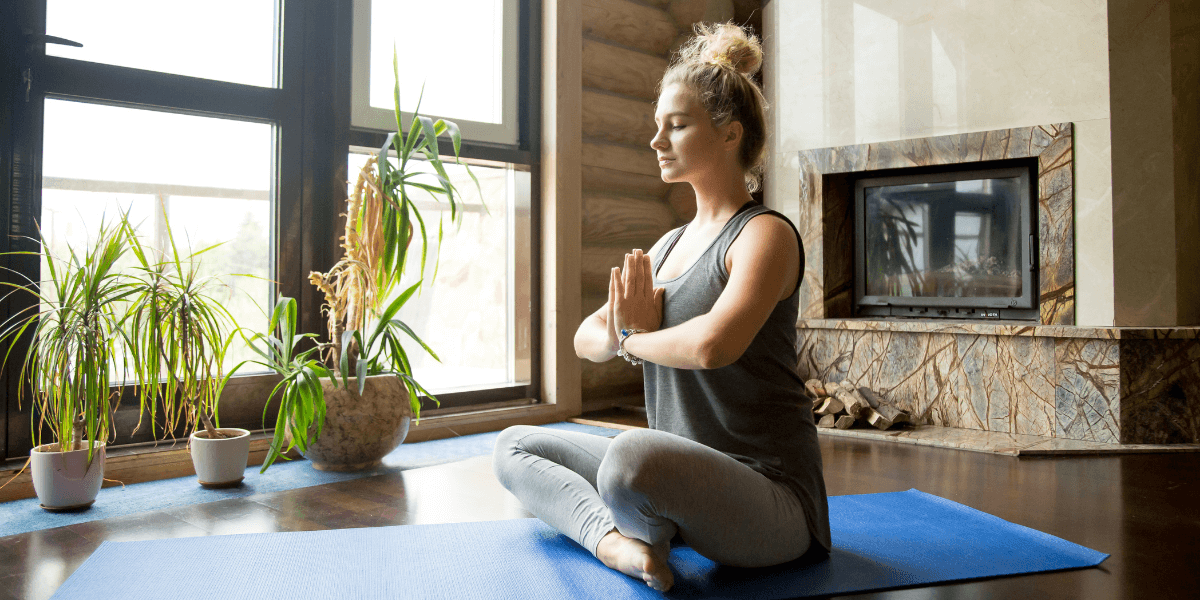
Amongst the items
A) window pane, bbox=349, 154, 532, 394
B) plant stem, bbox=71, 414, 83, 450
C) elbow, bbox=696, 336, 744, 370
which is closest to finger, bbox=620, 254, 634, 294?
elbow, bbox=696, 336, 744, 370

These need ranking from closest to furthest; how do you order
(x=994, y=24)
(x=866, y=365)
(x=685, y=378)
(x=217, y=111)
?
(x=685, y=378), (x=217, y=111), (x=994, y=24), (x=866, y=365)

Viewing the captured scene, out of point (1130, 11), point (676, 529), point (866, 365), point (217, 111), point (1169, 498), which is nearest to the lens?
point (676, 529)

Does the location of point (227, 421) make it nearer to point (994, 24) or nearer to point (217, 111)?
point (217, 111)

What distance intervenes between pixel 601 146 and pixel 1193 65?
2.52m

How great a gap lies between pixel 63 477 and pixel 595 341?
159 centimetres

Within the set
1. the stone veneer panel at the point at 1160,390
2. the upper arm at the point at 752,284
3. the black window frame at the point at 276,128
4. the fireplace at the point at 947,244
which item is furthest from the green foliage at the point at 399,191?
the stone veneer panel at the point at 1160,390

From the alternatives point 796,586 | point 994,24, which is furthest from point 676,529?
point 994,24

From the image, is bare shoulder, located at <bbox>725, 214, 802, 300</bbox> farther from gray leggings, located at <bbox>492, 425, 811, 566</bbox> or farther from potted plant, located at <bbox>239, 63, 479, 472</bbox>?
potted plant, located at <bbox>239, 63, 479, 472</bbox>

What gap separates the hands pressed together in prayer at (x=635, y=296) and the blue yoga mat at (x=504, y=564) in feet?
1.65

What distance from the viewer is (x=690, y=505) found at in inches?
59.5

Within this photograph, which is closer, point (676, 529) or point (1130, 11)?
point (676, 529)

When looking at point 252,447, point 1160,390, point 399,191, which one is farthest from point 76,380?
point 1160,390

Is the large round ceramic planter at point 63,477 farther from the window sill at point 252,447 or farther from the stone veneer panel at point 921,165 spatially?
the stone veneer panel at point 921,165

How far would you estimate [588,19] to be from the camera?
4.14 meters
